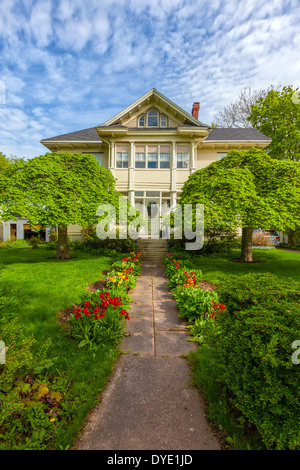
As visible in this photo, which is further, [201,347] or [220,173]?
[220,173]

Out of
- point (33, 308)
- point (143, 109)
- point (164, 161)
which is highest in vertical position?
point (143, 109)

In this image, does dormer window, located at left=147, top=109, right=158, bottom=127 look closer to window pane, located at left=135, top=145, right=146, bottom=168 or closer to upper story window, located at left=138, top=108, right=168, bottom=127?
upper story window, located at left=138, top=108, right=168, bottom=127

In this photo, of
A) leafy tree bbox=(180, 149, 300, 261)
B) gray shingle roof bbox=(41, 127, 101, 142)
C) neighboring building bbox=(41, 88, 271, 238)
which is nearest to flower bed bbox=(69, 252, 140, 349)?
leafy tree bbox=(180, 149, 300, 261)

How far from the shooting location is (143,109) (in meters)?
16.3

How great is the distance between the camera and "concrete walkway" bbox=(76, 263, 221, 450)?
2104mm

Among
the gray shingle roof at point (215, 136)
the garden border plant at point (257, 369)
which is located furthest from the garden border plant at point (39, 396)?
the gray shingle roof at point (215, 136)

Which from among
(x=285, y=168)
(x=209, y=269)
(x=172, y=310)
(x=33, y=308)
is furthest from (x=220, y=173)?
(x=33, y=308)

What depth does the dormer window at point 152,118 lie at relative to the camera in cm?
1642

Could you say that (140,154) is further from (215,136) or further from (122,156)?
(215,136)

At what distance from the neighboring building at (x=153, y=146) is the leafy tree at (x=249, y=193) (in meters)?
6.58

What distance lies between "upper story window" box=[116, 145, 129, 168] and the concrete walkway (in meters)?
14.0

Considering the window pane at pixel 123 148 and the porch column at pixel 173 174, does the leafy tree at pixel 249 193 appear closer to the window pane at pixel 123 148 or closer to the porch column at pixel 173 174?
the porch column at pixel 173 174

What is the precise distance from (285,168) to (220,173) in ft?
9.17

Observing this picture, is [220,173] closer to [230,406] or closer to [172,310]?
[172,310]
